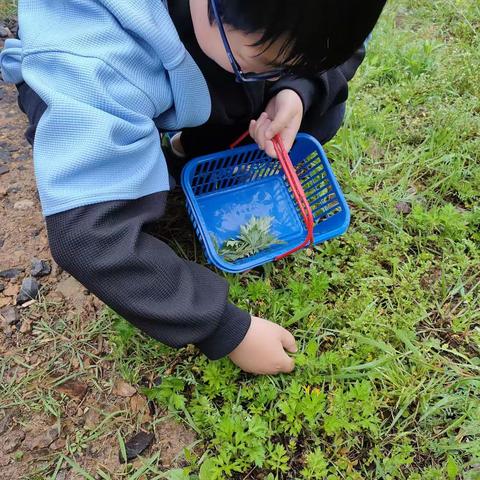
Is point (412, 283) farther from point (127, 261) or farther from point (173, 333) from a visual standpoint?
point (127, 261)

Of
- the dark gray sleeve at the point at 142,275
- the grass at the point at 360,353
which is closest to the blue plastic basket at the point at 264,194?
the grass at the point at 360,353

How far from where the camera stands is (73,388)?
150cm

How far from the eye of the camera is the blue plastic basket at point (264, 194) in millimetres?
1834

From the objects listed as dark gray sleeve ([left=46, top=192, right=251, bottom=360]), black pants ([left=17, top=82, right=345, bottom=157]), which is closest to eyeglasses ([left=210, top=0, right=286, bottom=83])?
dark gray sleeve ([left=46, top=192, right=251, bottom=360])

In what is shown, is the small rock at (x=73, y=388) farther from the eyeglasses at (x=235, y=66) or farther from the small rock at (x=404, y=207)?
the small rock at (x=404, y=207)

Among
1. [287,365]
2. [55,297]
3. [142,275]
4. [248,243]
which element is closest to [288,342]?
[287,365]

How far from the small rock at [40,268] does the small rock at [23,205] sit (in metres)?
→ 0.24

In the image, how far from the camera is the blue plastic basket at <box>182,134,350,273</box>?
183cm

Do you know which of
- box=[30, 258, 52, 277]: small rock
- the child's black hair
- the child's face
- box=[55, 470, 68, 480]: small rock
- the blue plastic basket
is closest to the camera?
the child's black hair

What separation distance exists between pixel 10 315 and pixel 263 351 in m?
0.82

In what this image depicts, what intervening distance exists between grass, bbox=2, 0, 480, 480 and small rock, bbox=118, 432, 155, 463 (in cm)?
4

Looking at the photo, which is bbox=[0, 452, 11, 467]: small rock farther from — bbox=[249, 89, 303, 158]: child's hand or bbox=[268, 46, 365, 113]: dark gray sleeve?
bbox=[268, 46, 365, 113]: dark gray sleeve

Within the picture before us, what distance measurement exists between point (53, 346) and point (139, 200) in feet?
2.08

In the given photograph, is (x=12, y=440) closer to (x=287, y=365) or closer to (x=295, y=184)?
(x=287, y=365)
